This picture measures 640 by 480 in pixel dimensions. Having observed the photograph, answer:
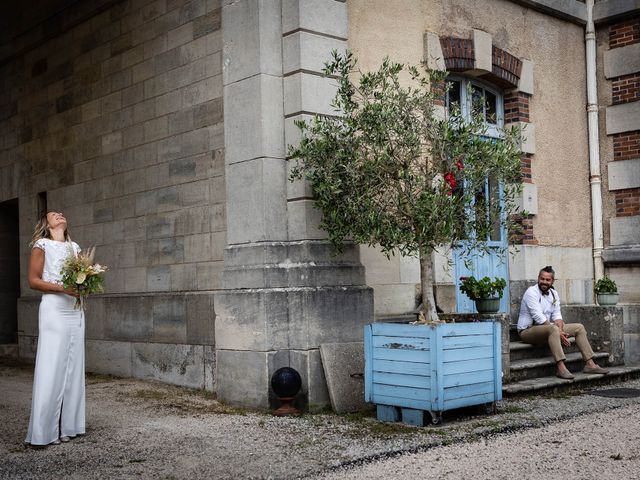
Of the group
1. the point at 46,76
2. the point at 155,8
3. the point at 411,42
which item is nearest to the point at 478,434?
the point at 411,42

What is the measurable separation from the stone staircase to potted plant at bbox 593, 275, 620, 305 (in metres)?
0.68

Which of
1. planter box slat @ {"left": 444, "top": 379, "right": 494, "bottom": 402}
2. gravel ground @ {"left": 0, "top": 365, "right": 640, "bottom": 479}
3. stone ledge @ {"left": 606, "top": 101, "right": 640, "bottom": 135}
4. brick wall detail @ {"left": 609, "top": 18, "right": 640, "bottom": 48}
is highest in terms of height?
brick wall detail @ {"left": 609, "top": 18, "right": 640, "bottom": 48}

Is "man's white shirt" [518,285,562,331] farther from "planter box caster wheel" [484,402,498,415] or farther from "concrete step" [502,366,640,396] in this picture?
"planter box caster wheel" [484,402,498,415]

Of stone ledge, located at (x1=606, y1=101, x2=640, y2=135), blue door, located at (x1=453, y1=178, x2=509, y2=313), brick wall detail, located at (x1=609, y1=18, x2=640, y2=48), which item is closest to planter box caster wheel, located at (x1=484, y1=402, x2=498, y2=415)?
blue door, located at (x1=453, y1=178, x2=509, y2=313)

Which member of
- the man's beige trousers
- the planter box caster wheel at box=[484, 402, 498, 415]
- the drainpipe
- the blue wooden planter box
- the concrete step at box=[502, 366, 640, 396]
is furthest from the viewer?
the drainpipe

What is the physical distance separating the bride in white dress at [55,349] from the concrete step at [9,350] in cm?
601

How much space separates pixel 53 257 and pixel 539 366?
16.6 ft

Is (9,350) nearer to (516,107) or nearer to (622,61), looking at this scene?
(516,107)

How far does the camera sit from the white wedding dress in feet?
19.4

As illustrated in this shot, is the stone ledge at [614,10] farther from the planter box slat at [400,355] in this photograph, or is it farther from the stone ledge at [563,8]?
the planter box slat at [400,355]

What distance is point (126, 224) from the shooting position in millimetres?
9430

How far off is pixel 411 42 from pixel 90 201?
4436 millimetres

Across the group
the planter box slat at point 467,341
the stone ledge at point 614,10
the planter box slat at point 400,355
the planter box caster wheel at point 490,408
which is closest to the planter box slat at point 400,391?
the planter box slat at point 400,355

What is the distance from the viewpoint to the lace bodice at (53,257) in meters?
6.05
